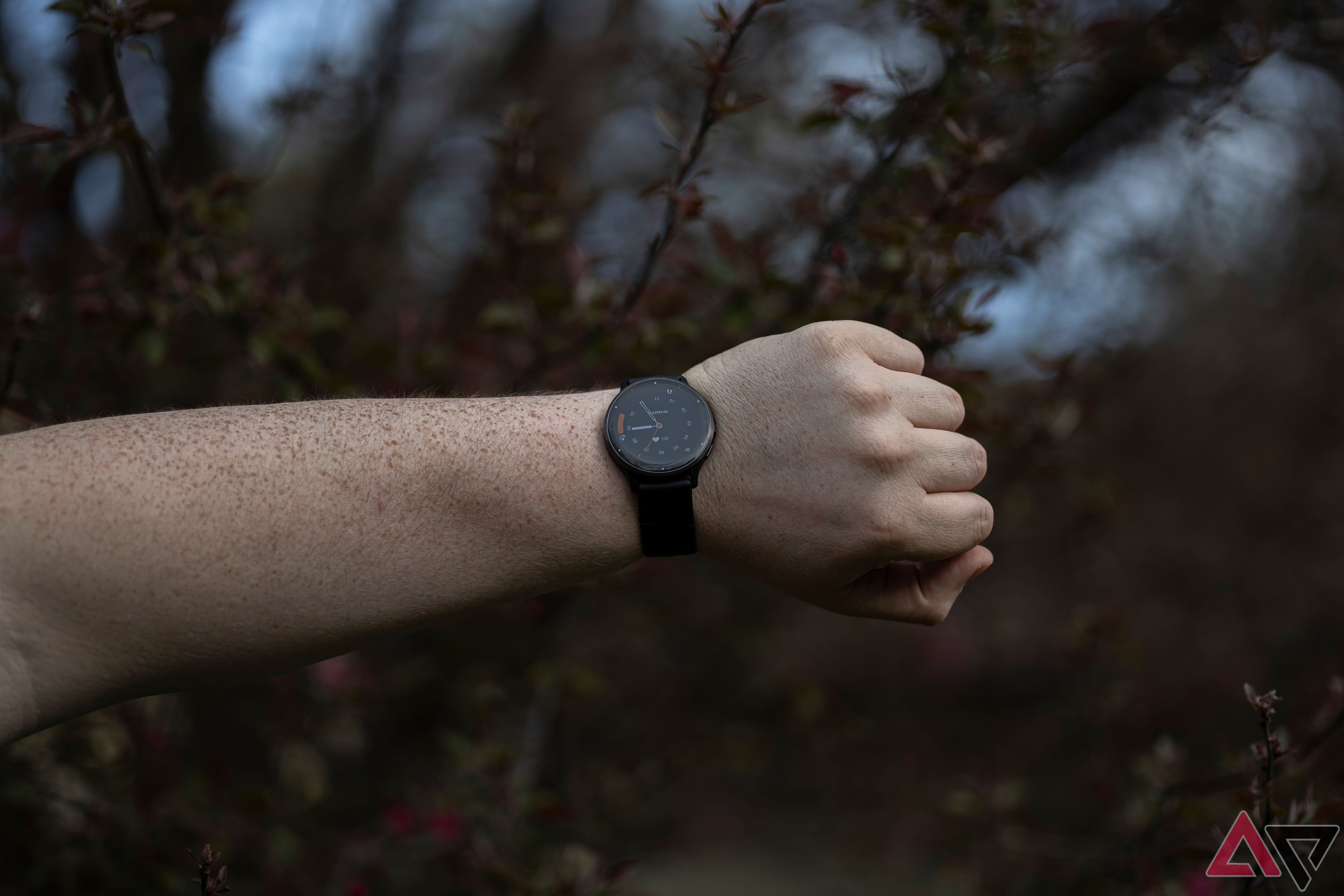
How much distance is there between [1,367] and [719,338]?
1836 millimetres

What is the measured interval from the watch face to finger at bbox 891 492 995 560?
398 millimetres

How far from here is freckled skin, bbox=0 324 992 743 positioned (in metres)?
1.21

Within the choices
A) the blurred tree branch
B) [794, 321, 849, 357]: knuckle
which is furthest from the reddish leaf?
[794, 321, 849, 357]: knuckle

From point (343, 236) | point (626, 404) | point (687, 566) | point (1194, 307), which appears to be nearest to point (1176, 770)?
point (687, 566)

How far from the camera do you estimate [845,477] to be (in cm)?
133

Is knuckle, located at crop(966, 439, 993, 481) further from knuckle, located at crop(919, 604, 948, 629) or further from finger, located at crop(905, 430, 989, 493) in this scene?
knuckle, located at crop(919, 604, 948, 629)

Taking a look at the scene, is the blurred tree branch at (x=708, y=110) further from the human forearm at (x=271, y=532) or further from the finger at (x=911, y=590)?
the finger at (x=911, y=590)

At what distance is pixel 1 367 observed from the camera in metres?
1.85

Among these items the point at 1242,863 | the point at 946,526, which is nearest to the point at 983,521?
the point at 946,526

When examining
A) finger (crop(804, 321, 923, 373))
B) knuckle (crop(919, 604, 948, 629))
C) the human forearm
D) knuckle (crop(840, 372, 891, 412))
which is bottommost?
knuckle (crop(919, 604, 948, 629))

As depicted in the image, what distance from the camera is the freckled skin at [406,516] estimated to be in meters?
1.21

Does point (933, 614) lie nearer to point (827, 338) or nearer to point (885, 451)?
point (885, 451)

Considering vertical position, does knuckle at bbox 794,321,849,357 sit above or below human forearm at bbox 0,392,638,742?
above

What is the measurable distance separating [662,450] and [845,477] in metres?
0.33
